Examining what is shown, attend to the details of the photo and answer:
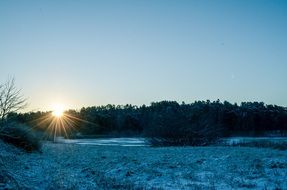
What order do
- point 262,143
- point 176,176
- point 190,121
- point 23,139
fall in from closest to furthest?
1. point 176,176
2. point 23,139
3. point 262,143
4. point 190,121

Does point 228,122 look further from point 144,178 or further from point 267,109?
point 144,178

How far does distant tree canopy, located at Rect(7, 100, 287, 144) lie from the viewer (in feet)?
165

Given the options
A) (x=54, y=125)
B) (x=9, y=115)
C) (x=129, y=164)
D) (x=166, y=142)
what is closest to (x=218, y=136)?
(x=166, y=142)

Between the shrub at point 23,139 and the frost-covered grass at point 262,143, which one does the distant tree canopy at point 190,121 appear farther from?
the shrub at point 23,139

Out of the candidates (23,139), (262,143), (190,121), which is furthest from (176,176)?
(190,121)

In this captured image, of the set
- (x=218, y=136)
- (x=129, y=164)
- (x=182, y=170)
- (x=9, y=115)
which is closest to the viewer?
(x=9, y=115)

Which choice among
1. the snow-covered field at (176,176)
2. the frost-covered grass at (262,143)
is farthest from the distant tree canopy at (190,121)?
the snow-covered field at (176,176)

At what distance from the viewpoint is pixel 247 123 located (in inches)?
3797

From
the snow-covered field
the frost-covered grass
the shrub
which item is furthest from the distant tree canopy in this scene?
the snow-covered field

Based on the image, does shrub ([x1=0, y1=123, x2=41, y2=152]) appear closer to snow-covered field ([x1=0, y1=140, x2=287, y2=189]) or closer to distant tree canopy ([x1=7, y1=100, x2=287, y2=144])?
snow-covered field ([x1=0, y1=140, x2=287, y2=189])

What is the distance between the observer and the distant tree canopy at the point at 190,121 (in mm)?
50312

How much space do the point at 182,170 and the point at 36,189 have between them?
740cm

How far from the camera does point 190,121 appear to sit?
172ft

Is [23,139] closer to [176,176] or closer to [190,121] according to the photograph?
[176,176]
